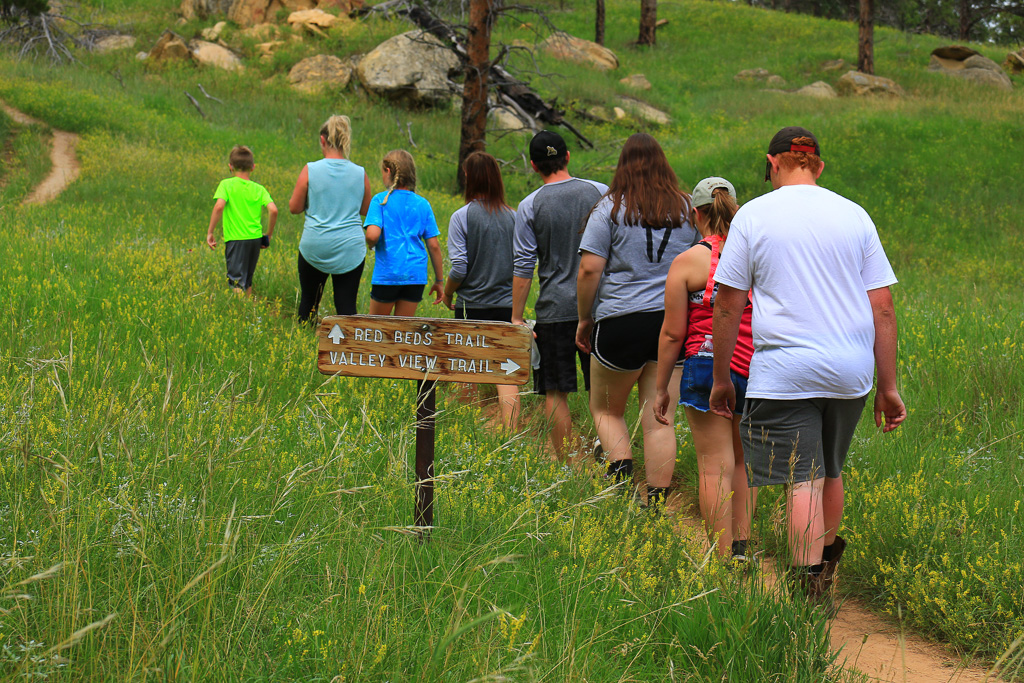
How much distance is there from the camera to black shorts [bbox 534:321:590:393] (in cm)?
515

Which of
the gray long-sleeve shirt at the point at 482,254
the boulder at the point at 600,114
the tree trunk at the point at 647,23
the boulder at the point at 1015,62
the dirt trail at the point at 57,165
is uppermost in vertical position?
the tree trunk at the point at 647,23

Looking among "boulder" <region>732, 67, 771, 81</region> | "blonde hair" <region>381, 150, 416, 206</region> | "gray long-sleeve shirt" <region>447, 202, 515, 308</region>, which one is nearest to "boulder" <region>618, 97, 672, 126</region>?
"boulder" <region>732, 67, 771, 81</region>

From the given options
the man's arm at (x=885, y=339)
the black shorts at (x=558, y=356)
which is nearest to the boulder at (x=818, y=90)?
the black shorts at (x=558, y=356)

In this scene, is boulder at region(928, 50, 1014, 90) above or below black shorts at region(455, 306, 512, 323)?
above

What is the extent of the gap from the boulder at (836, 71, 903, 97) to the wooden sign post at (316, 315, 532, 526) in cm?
2930

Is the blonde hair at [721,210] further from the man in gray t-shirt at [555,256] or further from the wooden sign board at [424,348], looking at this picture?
the wooden sign board at [424,348]

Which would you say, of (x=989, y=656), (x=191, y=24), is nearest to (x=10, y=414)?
(x=989, y=656)

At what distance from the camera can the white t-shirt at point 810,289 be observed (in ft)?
10.5

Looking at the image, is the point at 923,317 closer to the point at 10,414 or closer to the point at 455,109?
the point at 10,414

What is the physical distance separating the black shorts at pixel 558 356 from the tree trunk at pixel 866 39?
2850 cm

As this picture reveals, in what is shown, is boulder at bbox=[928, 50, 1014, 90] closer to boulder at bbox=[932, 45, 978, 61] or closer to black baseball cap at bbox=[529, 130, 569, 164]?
boulder at bbox=[932, 45, 978, 61]

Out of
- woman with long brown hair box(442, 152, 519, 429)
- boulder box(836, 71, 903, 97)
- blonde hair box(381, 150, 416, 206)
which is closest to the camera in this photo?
woman with long brown hair box(442, 152, 519, 429)

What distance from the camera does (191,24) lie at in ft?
88.3

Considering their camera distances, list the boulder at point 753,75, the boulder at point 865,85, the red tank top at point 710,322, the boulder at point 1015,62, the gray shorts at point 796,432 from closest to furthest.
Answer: the gray shorts at point 796,432 → the red tank top at point 710,322 → the boulder at point 865,85 → the boulder at point 753,75 → the boulder at point 1015,62
